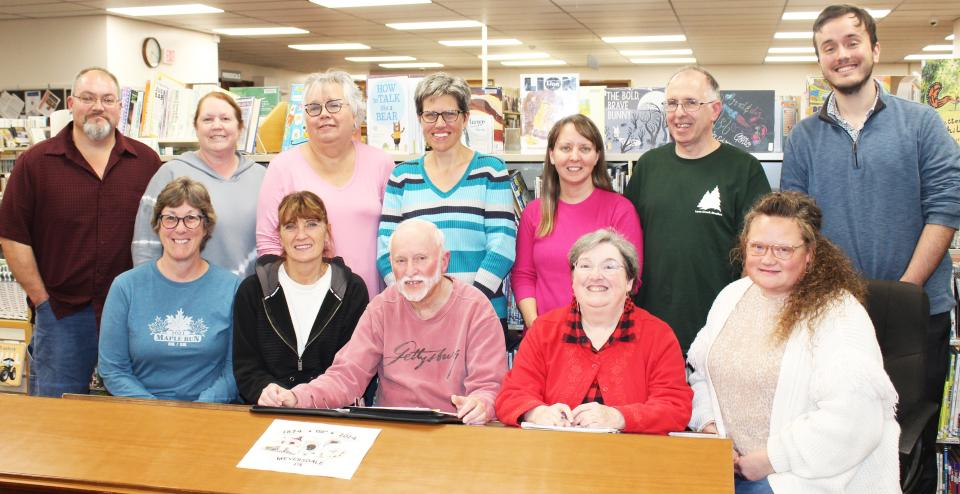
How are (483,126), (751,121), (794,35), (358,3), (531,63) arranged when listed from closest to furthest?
(751,121), (483,126), (358,3), (794,35), (531,63)

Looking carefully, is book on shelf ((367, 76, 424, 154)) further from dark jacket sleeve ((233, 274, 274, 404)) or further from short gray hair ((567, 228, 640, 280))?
short gray hair ((567, 228, 640, 280))

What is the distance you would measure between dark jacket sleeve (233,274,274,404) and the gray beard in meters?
1.13

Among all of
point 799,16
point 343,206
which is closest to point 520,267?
point 343,206

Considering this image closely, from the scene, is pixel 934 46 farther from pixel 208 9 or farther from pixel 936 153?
pixel 936 153

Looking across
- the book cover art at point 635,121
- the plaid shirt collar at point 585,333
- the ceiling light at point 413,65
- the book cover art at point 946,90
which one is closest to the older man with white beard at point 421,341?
the plaid shirt collar at point 585,333

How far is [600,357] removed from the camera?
2.41 m

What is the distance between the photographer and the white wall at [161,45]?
34.3ft

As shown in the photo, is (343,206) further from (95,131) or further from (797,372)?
(797,372)

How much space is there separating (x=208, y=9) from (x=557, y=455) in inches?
390

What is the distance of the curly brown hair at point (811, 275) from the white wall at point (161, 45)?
888 cm

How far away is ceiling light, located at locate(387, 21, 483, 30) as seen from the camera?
1150cm

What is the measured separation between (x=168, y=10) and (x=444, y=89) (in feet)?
28.1

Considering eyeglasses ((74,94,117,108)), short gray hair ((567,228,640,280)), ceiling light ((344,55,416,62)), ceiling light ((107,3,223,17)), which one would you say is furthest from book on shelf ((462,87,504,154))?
ceiling light ((344,55,416,62))

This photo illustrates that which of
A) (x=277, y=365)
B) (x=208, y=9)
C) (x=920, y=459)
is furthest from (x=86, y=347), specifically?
(x=208, y=9)
